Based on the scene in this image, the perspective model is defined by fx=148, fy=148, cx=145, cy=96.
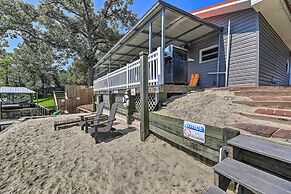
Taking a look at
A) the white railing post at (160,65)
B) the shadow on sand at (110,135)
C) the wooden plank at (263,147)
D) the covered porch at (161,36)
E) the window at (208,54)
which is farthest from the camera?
the window at (208,54)

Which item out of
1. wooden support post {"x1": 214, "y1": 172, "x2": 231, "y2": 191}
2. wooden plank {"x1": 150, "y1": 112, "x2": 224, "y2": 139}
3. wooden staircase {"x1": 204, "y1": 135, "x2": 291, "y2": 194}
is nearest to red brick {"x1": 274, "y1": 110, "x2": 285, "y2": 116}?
wooden staircase {"x1": 204, "y1": 135, "x2": 291, "y2": 194}

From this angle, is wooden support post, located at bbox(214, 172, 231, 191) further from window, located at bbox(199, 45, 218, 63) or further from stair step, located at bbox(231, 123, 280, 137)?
window, located at bbox(199, 45, 218, 63)

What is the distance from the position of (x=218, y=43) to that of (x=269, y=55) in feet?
7.48

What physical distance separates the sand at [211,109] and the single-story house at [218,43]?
95 cm

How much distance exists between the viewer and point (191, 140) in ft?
8.66

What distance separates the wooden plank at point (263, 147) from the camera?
140cm

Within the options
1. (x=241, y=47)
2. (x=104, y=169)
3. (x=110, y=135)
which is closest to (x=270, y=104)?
(x=104, y=169)

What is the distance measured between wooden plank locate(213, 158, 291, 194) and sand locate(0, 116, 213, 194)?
768mm

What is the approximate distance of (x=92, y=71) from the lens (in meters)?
20.5

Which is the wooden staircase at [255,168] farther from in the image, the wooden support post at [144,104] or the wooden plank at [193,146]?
the wooden support post at [144,104]

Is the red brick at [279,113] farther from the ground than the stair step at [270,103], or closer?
closer

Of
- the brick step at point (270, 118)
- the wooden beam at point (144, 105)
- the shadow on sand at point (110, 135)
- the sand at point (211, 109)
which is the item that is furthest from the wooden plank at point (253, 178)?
the shadow on sand at point (110, 135)

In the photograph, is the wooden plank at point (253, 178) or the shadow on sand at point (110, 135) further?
the shadow on sand at point (110, 135)

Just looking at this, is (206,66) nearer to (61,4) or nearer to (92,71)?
(92,71)
